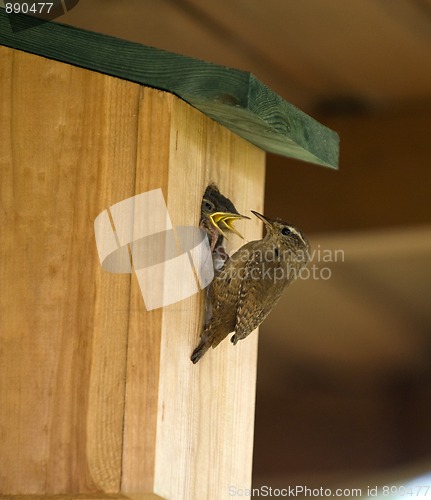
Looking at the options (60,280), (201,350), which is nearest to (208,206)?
(201,350)

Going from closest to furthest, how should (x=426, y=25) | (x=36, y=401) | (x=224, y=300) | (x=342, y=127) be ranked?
(x=36, y=401) < (x=224, y=300) < (x=426, y=25) < (x=342, y=127)

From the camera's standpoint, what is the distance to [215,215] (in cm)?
356

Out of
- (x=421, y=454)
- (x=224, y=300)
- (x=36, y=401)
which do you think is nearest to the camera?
(x=36, y=401)

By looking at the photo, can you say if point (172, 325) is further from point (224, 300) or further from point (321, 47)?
point (321, 47)

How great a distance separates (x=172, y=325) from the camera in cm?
326

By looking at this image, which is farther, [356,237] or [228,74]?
[356,237]

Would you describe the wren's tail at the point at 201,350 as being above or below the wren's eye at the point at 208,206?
below

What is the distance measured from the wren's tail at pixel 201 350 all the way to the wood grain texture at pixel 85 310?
1.0 inches

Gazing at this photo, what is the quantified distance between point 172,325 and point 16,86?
0.69 metres

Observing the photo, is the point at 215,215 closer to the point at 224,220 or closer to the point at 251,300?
the point at 224,220

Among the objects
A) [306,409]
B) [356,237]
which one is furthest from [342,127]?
[306,409]

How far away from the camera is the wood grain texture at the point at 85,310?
310 cm

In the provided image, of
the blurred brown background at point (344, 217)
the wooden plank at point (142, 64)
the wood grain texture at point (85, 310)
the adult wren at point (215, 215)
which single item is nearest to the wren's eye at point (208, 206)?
the adult wren at point (215, 215)

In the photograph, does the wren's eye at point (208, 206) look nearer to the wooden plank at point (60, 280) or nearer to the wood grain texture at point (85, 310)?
the wood grain texture at point (85, 310)
